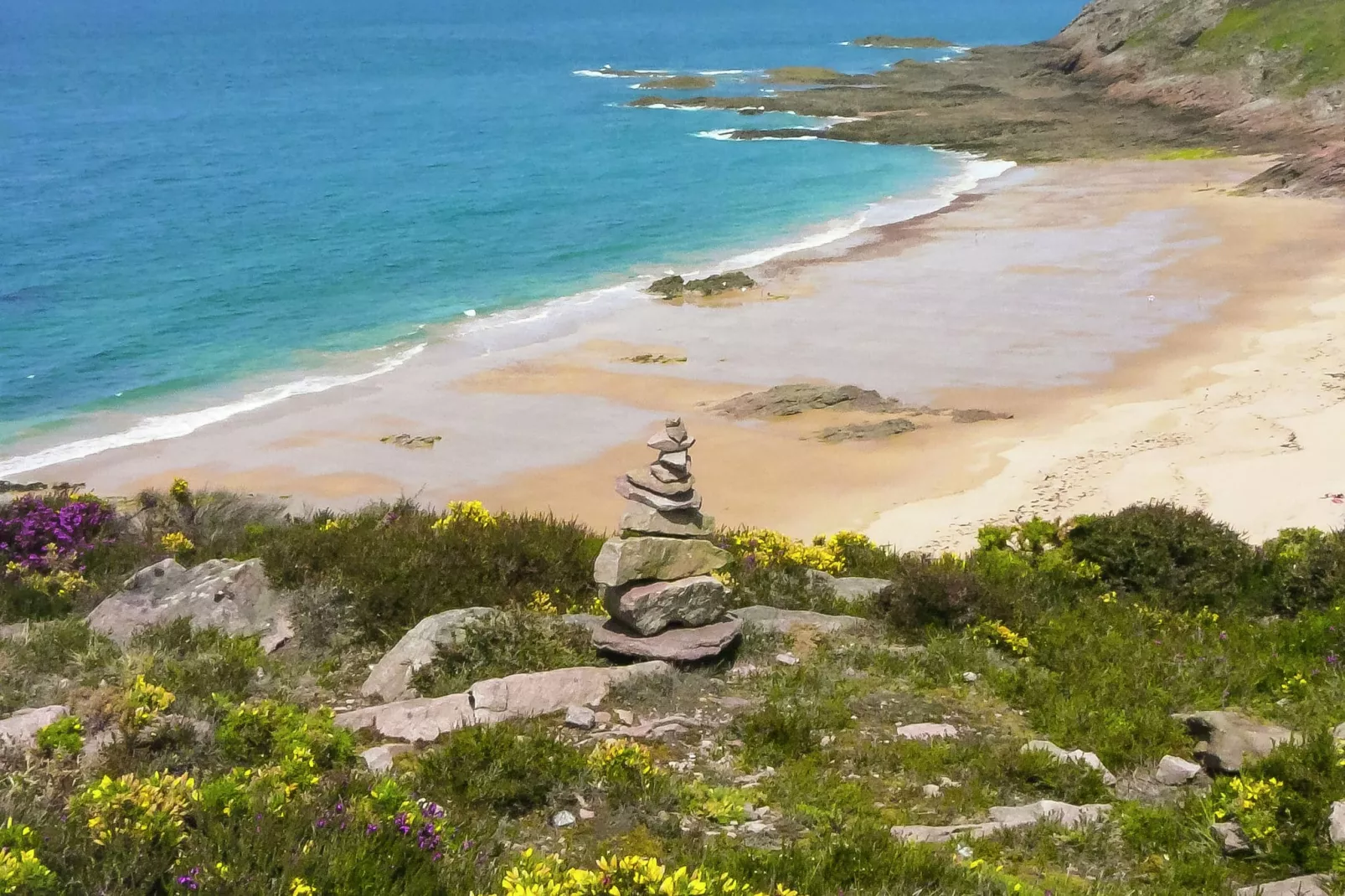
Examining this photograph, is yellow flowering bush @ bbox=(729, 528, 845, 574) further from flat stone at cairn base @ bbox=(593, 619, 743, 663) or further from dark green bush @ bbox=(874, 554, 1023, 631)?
flat stone at cairn base @ bbox=(593, 619, 743, 663)

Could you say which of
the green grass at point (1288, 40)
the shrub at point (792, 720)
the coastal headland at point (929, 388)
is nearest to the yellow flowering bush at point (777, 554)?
the shrub at point (792, 720)

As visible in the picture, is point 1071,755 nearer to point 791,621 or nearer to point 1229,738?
point 1229,738

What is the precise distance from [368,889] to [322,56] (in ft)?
393

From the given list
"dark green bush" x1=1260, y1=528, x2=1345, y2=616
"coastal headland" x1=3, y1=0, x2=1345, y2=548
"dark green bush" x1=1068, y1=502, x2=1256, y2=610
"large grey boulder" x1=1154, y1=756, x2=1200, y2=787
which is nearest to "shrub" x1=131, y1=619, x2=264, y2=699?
"large grey boulder" x1=1154, y1=756, x2=1200, y2=787

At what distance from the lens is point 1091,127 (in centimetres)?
5825

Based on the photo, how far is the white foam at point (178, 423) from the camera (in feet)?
69.9

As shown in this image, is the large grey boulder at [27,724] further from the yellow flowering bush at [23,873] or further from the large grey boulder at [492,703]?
the yellow flowering bush at [23,873]

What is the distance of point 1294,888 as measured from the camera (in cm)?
532

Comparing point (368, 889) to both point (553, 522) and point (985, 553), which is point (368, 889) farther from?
point (985, 553)

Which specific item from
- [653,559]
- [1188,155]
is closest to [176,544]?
[653,559]

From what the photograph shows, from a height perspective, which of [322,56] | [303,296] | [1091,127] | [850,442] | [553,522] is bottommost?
[850,442]

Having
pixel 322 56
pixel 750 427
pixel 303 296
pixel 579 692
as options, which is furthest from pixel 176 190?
pixel 322 56

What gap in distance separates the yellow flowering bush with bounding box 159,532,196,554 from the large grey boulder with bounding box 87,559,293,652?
109 centimetres

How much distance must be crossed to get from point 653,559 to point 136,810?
4.41 meters
